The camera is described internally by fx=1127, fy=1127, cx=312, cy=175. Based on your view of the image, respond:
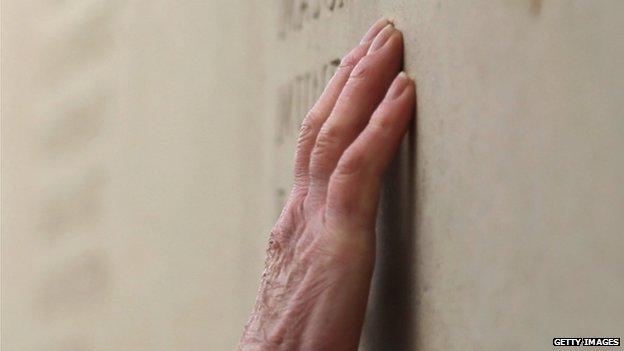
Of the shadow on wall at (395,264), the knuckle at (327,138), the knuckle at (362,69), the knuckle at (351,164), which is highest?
the knuckle at (362,69)

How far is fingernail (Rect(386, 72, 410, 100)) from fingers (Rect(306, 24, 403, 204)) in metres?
0.02

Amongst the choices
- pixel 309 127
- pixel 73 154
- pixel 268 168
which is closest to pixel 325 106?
pixel 309 127

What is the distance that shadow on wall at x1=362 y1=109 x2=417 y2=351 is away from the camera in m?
1.34

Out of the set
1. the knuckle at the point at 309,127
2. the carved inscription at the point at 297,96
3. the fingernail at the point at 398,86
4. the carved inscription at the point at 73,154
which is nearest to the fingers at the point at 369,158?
the fingernail at the point at 398,86

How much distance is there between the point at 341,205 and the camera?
1.34m

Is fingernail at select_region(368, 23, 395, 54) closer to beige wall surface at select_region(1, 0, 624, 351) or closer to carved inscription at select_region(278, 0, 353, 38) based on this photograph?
beige wall surface at select_region(1, 0, 624, 351)

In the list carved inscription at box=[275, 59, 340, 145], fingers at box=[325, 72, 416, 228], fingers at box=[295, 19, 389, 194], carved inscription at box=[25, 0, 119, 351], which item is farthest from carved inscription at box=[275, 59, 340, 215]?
carved inscription at box=[25, 0, 119, 351]

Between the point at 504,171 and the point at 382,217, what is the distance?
0.36 meters

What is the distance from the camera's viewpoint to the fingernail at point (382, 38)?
4.57 feet

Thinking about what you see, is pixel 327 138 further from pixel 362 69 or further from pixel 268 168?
pixel 268 168

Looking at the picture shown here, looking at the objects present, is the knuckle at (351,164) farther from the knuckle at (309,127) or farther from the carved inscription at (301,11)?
the carved inscription at (301,11)

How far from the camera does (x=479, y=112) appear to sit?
45.8 inches

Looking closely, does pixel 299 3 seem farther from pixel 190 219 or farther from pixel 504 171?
pixel 504 171

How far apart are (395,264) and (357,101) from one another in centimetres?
21
